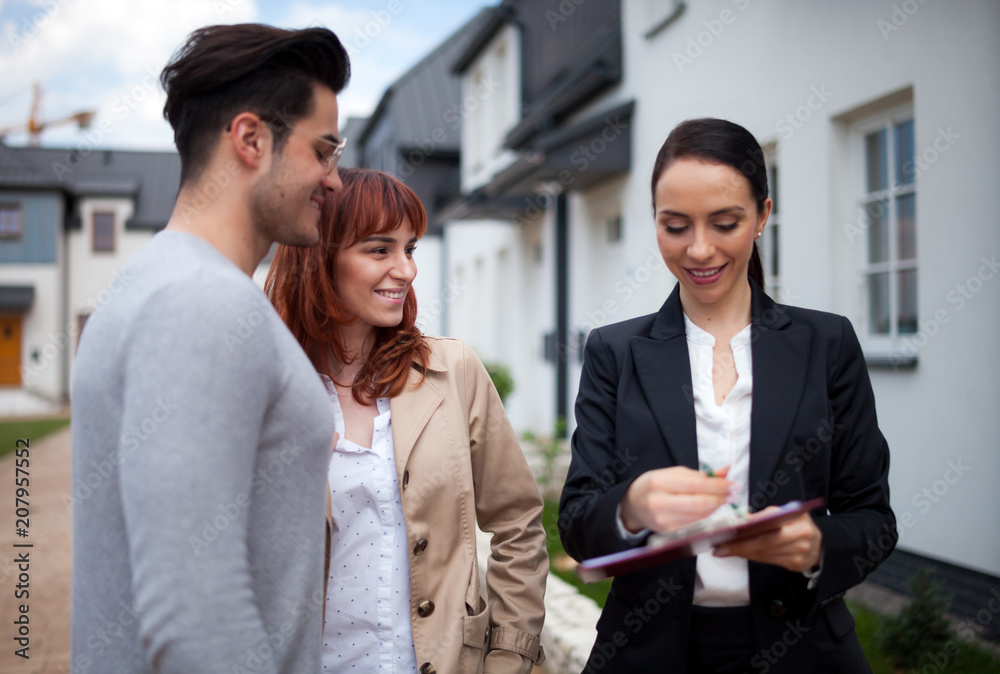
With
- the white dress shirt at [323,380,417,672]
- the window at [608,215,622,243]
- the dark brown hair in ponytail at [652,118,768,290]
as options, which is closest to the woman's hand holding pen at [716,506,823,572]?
the dark brown hair in ponytail at [652,118,768,290]

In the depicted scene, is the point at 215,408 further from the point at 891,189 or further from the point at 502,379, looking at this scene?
the point at 502,379

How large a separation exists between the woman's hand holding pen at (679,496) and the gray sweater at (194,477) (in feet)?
1.88

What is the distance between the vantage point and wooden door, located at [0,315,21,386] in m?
24.6

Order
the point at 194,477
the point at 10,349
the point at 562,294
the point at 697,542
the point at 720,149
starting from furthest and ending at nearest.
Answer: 1. the point at 10,349
2. the point at 562,294
3. the point at 720,149
4. the point at 697,542
5. the point at 194,477

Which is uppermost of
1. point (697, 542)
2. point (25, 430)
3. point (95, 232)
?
point (95, 232)

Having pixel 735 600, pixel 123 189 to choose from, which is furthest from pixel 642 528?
pixel 123 189

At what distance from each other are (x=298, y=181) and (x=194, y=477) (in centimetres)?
57

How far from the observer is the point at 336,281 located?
2072 mm

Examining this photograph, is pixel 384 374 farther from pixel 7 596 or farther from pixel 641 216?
pixel 641 216

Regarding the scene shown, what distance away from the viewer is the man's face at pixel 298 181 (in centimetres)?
134

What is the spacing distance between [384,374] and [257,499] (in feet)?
2.65

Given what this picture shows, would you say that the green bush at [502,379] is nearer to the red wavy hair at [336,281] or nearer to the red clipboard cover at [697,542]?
the red wavy hair at [336,281]

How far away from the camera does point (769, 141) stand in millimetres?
5590

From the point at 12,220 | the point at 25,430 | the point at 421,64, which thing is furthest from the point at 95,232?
the point at 421,64
